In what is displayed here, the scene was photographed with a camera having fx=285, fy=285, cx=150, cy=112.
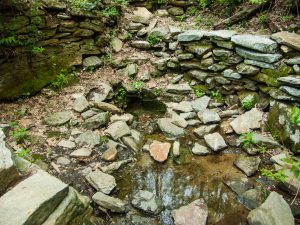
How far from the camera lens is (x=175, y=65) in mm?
6480

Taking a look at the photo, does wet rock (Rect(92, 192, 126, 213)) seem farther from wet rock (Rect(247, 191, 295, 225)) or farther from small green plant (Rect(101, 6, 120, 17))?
small green plant (Rect(101, 6, 120, 17))

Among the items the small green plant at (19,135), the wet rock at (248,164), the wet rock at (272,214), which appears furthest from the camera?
the small green plant at (19,135)

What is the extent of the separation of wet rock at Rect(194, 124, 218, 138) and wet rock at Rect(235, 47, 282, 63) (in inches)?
58.7

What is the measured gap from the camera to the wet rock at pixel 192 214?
348 cm

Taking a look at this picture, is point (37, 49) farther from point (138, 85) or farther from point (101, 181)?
point (101, 181)

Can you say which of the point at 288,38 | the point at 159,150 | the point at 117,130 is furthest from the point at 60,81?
the point at 288,38

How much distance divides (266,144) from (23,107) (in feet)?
14.4

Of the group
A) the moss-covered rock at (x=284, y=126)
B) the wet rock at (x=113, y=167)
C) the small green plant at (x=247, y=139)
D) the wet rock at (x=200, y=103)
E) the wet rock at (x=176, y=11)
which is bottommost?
the wet rock at (x=113, y=167)

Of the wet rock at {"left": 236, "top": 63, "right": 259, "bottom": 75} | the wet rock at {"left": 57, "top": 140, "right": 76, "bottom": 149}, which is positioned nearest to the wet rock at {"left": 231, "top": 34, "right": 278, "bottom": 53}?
the wet rock at {"left": 236, "top": 63, "right": 259, "bottom": 75}

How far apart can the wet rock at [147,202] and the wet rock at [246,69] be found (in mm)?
3029

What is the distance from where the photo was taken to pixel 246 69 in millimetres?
5430

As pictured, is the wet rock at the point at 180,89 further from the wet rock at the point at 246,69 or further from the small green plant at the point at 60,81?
the small green plant at the point at 60,81

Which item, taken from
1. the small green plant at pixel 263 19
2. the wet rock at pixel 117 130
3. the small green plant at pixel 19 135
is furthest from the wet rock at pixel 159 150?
the small green plant at pixel 263 19

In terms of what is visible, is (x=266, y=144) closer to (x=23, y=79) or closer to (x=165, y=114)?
(x=165, y=114)
